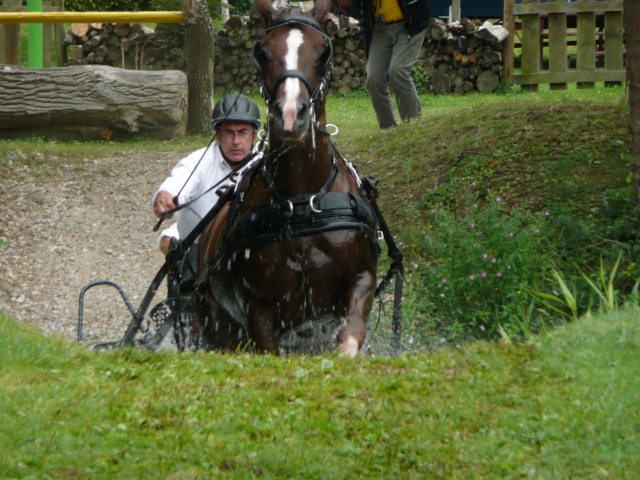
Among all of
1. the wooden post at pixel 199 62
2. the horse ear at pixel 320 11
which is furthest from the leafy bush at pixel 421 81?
the horse ear at pixel 320 11

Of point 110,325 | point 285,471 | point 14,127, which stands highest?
point 14,127

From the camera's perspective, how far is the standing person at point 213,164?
656 centimetres

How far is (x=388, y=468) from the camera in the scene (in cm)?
345

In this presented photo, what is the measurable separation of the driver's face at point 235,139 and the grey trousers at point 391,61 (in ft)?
15.7

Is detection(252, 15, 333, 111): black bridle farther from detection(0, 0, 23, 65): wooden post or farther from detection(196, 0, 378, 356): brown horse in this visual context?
detection(0, 0, 23, 65): wooden post

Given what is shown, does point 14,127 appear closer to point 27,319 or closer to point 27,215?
point 27,215

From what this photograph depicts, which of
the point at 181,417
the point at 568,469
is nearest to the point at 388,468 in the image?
the point at 568,469

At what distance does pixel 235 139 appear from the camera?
6.80 meters

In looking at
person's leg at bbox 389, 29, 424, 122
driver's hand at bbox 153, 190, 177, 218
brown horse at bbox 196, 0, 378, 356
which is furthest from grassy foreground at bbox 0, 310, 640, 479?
person's leg at bbox 389, 29, 424, 122

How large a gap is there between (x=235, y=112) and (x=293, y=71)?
6.79 ft

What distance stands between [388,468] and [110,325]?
6.02 metres

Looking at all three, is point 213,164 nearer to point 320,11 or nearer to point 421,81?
point 320,11

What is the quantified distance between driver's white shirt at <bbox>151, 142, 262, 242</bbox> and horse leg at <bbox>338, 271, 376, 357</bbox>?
1.62 m

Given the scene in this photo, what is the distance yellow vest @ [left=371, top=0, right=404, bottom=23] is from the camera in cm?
1120
